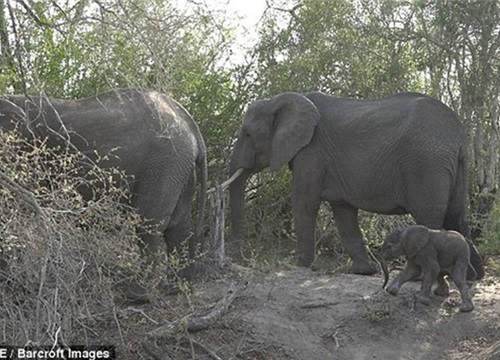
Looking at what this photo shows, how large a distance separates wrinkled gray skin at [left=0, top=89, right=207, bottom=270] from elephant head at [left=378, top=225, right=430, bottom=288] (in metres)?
1.91

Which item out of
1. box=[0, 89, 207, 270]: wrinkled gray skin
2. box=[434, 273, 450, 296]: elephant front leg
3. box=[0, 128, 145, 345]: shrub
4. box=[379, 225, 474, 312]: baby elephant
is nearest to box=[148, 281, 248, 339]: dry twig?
box=[0, 128, 145, 345]: shrub

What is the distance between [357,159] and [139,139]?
2805mm

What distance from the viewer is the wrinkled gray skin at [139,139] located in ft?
32.3

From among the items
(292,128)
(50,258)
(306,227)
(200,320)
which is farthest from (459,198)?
(50,258)

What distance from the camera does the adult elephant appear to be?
11.3 m

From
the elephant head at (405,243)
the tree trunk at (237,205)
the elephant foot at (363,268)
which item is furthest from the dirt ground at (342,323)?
the tree trunk at (237,205)

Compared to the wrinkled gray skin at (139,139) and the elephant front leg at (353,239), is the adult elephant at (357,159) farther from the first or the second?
the wrinkled gray skin at (139,139)

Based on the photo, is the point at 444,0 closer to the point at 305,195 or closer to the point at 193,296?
the point at 305,195

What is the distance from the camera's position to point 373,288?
10.5 m

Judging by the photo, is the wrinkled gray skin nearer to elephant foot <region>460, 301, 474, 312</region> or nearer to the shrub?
the shrub

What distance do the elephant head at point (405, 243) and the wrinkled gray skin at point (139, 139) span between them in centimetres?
191

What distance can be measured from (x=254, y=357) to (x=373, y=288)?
1.93 meters

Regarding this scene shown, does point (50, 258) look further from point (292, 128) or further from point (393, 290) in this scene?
point (292, 128)

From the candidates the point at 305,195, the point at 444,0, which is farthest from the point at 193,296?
the point at 444,0
